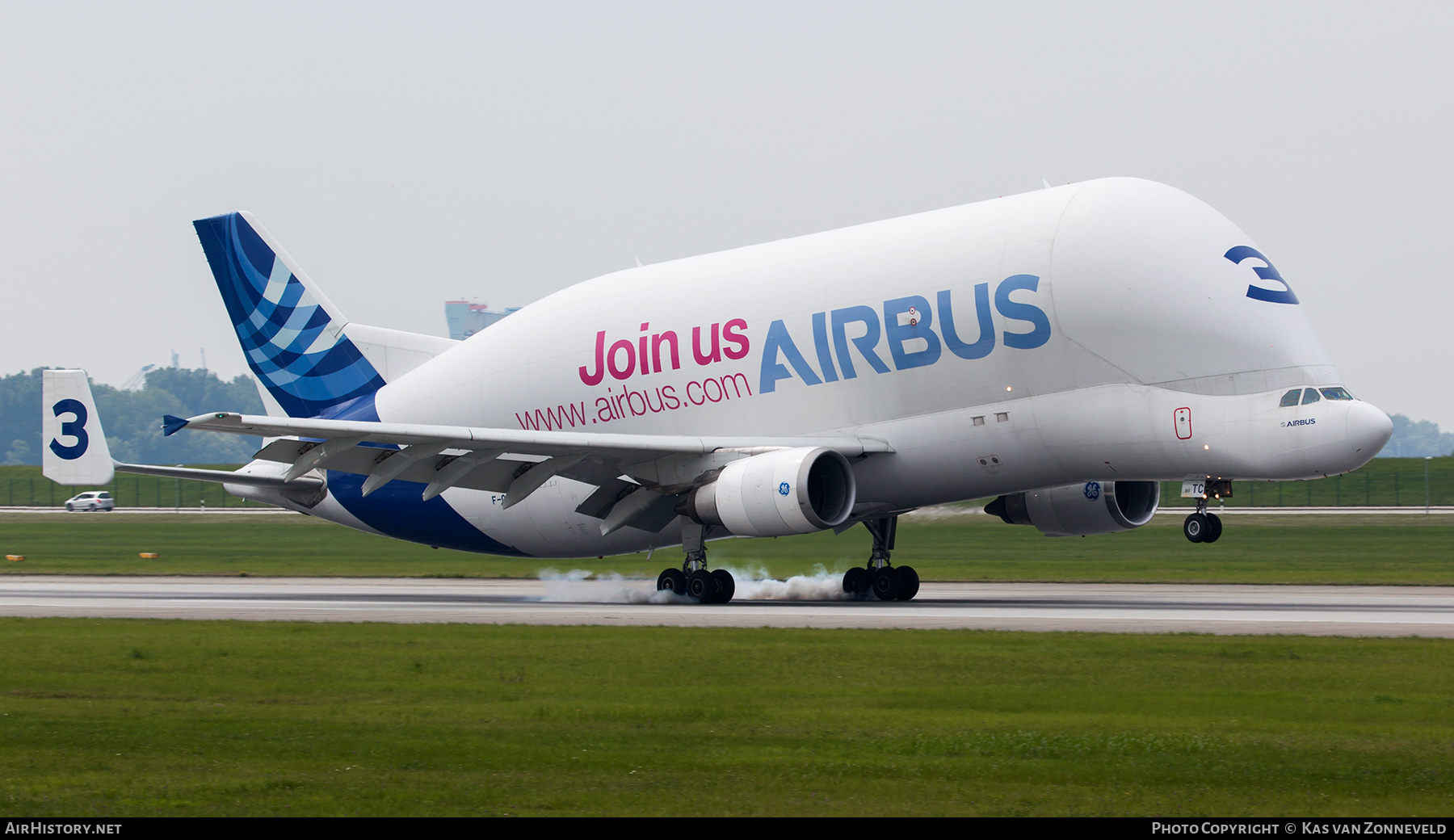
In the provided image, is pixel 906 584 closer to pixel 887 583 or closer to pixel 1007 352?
pixel 887 583

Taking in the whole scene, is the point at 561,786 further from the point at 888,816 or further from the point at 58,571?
the point at 58,571

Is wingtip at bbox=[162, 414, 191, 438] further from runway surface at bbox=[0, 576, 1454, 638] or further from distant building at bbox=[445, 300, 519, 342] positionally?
distant building at bbox=[445, 300, 519, 342]

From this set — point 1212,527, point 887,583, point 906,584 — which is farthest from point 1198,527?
point 887,583

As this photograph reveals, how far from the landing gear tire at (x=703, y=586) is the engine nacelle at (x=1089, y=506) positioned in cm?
657

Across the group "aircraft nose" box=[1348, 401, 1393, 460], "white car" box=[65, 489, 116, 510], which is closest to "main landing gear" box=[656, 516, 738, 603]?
"aircraft nose" box=[1348, 401, 1393, 460]

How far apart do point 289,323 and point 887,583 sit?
16.7 m

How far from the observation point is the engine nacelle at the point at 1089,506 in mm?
30438

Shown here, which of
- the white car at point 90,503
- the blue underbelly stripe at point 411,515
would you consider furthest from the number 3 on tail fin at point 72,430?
the white car at point 90,503

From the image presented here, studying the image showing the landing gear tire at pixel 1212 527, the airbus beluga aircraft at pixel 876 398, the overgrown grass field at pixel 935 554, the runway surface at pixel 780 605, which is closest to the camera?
the runway surface at pixel 780 605

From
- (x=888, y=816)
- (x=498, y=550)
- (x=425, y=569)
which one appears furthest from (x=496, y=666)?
(x=425, y=569)

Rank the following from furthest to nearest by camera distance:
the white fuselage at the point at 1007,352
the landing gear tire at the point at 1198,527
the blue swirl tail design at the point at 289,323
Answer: the blue swirl tail design at the point at 289,323
the white fuselage at the point at 1007,352
the landing gear tire at the point at 1198,527

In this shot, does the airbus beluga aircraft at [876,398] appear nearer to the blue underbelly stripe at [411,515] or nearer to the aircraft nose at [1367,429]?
the aircraft nose at [1367,429]

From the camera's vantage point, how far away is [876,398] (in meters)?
27.8

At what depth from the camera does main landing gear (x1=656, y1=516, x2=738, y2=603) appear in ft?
93.8
